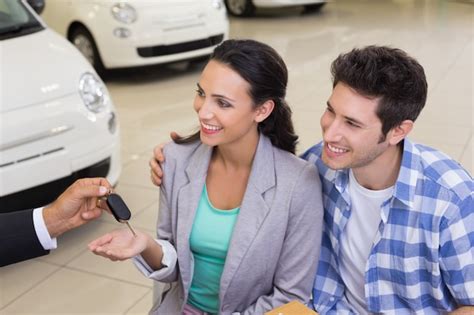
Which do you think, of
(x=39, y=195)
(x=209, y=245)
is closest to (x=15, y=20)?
(x=39, y=195)

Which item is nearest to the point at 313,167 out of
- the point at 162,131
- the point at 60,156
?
the point at 60,156

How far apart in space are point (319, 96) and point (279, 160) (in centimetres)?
399

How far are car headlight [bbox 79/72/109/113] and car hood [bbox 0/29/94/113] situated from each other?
37 mm

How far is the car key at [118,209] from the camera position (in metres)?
1.54

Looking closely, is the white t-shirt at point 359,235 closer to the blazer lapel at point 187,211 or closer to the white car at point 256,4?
the blazer lapel at point 187,211

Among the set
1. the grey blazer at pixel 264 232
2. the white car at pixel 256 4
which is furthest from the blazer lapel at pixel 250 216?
the white car at pixel 256 4

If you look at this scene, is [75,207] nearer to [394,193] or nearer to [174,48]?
[394,193]

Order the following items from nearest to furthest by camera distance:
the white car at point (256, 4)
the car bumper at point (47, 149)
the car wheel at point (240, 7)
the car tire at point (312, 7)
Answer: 1. the car bumper at point (47, 149)
2. the white car at point (256, 4)
3. the car wheel at point (240, 7)
4. the car tire at point (312, 7)

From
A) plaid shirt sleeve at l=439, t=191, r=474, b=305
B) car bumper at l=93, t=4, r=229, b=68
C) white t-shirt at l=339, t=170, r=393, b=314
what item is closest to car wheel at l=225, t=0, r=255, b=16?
car bumper at l=93, t=4, r=229, b=68

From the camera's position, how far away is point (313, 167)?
1.73m

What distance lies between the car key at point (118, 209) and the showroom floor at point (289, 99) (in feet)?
3.82

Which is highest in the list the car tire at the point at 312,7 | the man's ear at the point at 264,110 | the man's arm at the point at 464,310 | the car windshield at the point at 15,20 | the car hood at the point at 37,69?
the man's ear at the point at 264,110

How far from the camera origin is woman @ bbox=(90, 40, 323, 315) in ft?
5.54

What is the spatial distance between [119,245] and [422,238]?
2.34 ft
